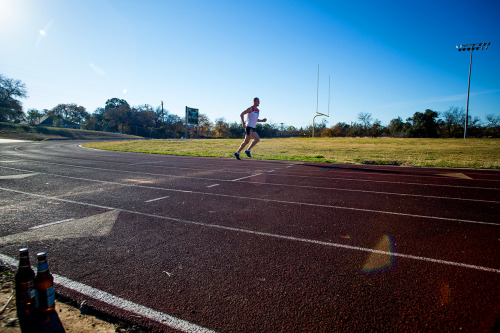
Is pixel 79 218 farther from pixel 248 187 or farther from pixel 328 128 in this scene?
pixel 328 128

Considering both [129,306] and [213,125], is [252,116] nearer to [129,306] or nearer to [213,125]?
[129,306]

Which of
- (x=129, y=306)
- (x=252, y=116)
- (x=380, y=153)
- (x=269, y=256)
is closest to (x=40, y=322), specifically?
(x=129, y=306)

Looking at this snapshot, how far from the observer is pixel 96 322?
1.90 metres

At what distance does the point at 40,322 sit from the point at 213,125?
77.5 m

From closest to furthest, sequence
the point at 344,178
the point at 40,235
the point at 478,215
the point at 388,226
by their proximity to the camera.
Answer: the point at 40,235
the point at 388,226
the point at 478,215
the point at 344,178

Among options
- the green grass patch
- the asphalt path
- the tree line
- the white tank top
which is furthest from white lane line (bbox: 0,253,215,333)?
the tree line

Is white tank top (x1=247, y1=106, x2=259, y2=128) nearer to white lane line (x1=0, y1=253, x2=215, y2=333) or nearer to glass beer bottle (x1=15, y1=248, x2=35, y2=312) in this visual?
white lane line (x1=0, y1=253, x2=215, y2=333)

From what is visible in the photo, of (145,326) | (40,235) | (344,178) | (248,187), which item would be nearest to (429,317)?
(145,326)

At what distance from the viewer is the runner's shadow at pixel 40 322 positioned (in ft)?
5.87

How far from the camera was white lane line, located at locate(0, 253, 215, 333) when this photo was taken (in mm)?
1837

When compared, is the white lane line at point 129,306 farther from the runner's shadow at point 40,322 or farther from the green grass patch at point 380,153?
the green grass patch at point 380,153

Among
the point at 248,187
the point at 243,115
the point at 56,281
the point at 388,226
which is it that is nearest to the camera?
the point at 56,281

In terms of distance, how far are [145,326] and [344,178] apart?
792 centimetres

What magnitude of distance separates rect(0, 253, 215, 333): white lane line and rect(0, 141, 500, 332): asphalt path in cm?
1
